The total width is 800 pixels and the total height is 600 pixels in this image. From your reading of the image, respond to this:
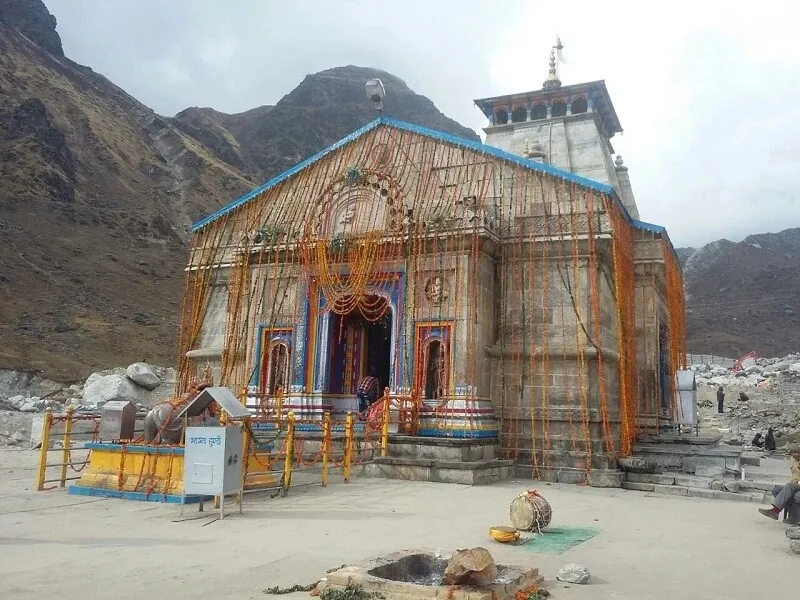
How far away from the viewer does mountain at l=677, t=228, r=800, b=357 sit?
90.4 metres

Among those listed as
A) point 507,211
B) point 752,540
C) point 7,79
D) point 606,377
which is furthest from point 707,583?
point 7,79

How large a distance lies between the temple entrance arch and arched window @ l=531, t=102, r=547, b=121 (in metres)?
11.3

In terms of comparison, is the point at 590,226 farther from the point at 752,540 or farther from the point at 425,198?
the point at 752,540

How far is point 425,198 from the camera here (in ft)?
59.6

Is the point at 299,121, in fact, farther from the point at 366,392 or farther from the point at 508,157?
the point at 508,157

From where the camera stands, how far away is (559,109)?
87.0ft

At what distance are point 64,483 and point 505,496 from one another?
7756 millimetres

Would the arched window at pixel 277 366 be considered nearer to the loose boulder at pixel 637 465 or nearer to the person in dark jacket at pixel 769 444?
the loose boulder at pixel 637 465

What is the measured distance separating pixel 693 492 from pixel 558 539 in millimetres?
6199

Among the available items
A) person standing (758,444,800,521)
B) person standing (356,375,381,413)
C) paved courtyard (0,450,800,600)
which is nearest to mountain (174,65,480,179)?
person standing (356,375,381,413)

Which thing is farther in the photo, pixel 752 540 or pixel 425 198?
pixel 425 198

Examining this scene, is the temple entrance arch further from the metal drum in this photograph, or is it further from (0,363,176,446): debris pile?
the metal drum

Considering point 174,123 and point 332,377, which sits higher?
point 174,123

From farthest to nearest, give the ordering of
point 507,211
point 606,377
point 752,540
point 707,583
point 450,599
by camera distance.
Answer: point 507,211 → point 606,377 → point 752,540 → point 707,583 → point 450,599
